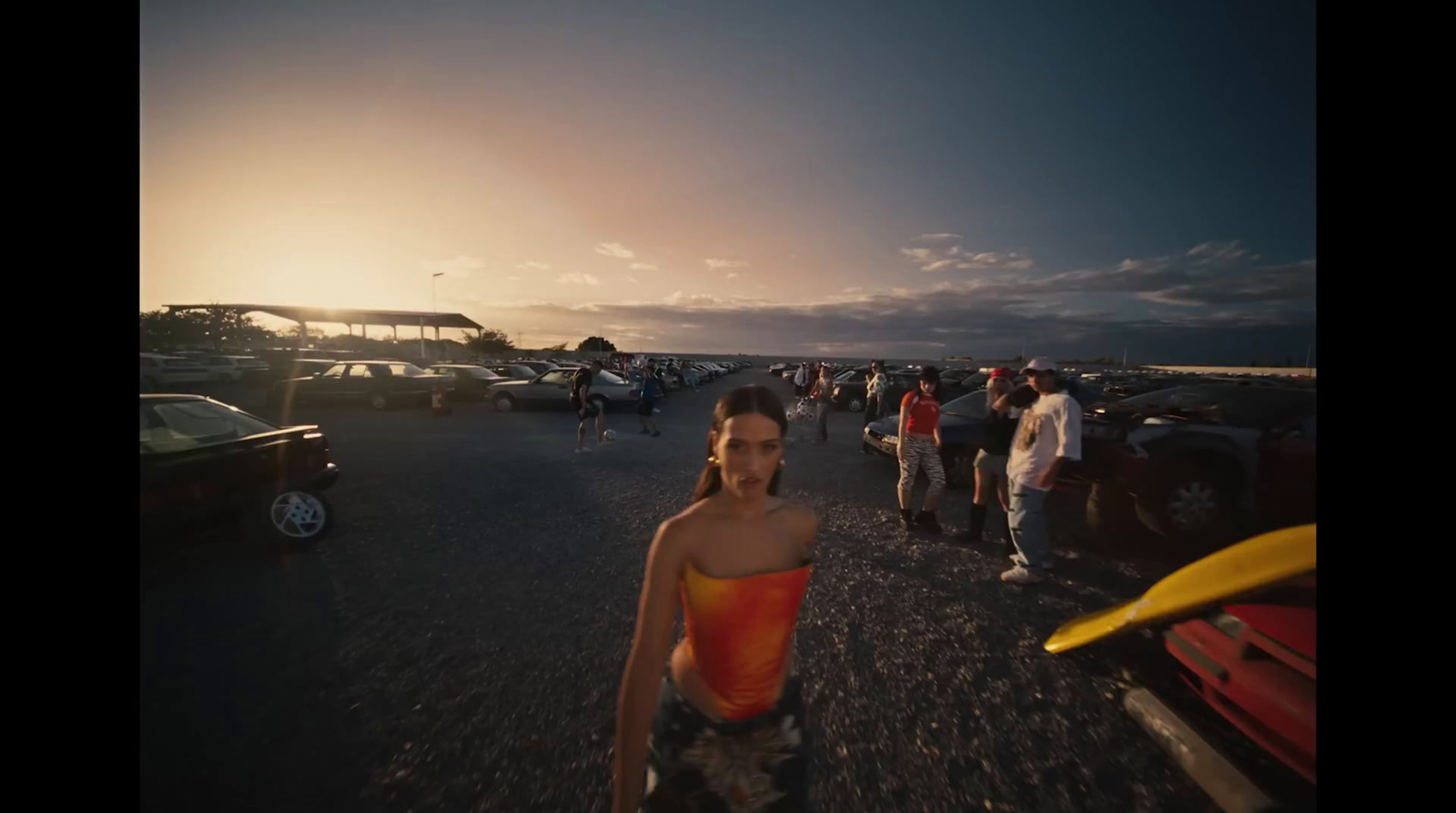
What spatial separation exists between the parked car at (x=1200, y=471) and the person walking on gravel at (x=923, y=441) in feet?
4.85

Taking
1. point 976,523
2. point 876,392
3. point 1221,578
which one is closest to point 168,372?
point 876,392

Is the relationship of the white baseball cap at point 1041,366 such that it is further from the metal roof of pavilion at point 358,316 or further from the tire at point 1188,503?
the metal roof of pavilion at point 358,316

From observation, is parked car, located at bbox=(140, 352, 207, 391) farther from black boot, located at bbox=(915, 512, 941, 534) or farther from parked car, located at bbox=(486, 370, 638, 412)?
black boot, located at bbox=(915, 512, 941, 534)

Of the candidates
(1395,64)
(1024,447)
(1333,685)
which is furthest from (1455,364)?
(1024,447)

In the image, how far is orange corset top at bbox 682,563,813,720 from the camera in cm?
96

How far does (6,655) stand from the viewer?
4.27 ft

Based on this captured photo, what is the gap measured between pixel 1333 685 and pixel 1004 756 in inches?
46.1

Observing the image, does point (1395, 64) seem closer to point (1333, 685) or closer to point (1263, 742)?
point (1333, 685)

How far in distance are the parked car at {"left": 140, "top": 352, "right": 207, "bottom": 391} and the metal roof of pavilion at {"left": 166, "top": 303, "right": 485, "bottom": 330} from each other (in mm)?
10275

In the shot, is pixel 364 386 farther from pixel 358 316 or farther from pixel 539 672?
pixel 358 316

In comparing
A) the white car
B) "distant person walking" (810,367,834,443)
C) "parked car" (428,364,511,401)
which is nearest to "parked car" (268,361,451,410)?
"parked car" (428,364,511,401)

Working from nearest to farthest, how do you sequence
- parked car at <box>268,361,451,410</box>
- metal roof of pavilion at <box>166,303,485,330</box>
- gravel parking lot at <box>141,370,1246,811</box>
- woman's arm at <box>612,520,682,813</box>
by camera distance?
woman's arm at <box>612,520,682,813</box>, gravel parking lot at <box>141,370,1246,811</box>, parked car at <box>268,361,451,410</box>, metal roof of pavilion at <box>166,303,485,330</box>

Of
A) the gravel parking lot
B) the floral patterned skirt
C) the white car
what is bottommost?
the gravel parking lot

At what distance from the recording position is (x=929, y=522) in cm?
507
